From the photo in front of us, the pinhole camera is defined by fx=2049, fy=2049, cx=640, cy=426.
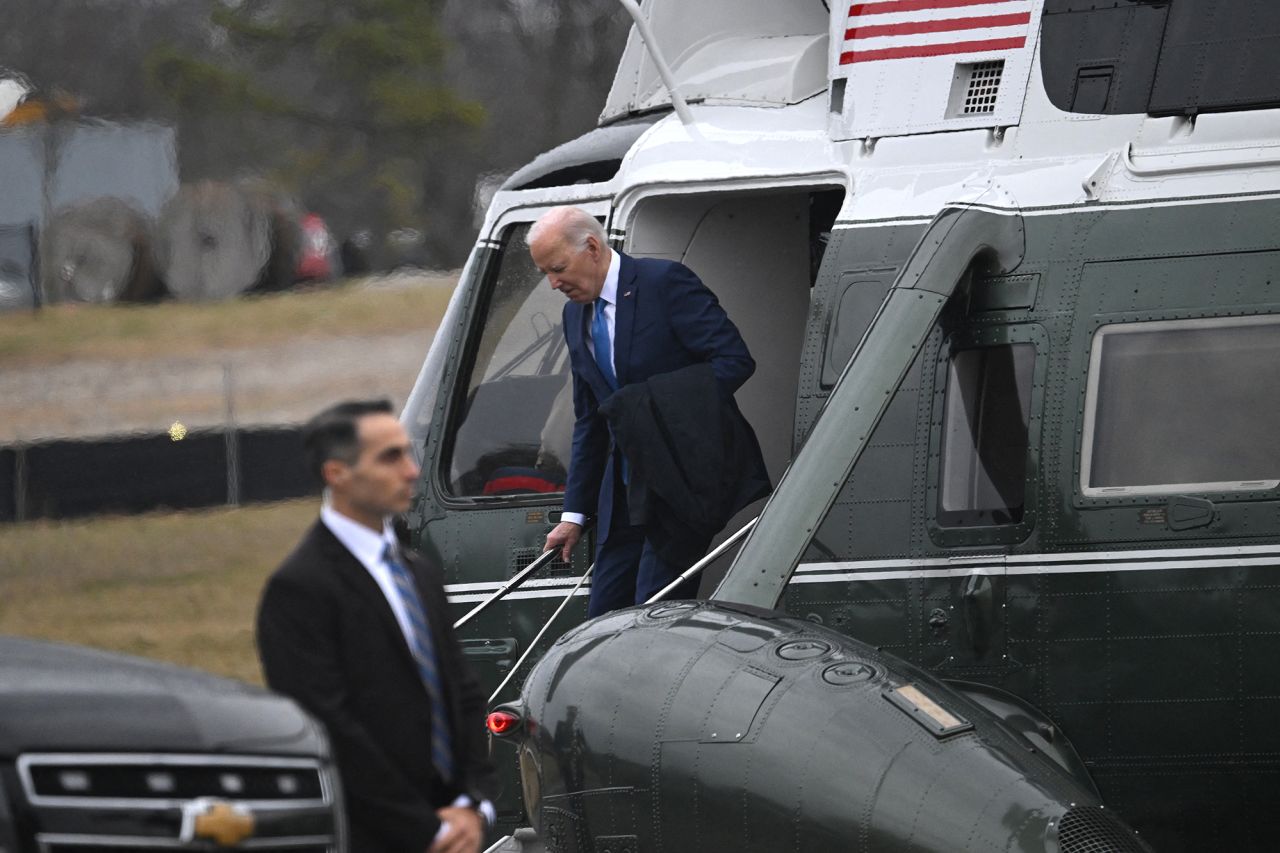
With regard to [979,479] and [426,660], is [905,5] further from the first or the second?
[426,660]

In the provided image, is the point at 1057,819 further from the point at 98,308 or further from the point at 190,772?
the point at 98,308

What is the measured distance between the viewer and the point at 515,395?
8.15 metres

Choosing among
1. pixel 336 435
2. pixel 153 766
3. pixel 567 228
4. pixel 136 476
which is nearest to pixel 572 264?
pixel 567 228

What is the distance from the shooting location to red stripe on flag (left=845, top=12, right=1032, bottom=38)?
704cm

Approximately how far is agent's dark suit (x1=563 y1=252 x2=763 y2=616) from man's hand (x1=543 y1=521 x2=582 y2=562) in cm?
14

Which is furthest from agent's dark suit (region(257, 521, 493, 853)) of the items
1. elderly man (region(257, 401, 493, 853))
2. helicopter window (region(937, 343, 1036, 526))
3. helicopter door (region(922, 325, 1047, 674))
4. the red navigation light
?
helicopter window (region(937, 343, 1036, 526))

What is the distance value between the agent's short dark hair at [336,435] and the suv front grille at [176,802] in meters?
0.66

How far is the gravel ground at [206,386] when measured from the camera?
59.5ft

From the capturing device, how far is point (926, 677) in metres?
5.91

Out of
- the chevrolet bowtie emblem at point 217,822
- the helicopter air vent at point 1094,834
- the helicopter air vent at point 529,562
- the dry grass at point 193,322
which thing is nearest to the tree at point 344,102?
the dry grass at point 193,322

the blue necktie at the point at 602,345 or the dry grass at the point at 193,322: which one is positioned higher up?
the blue necktie at the point at 602,345

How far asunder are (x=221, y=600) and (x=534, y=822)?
32.2ft

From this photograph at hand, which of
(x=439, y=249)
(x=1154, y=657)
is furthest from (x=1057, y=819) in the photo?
(x=439, y=249)

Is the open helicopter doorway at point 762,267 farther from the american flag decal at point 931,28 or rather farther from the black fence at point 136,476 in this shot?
the black fence at point 136,476
